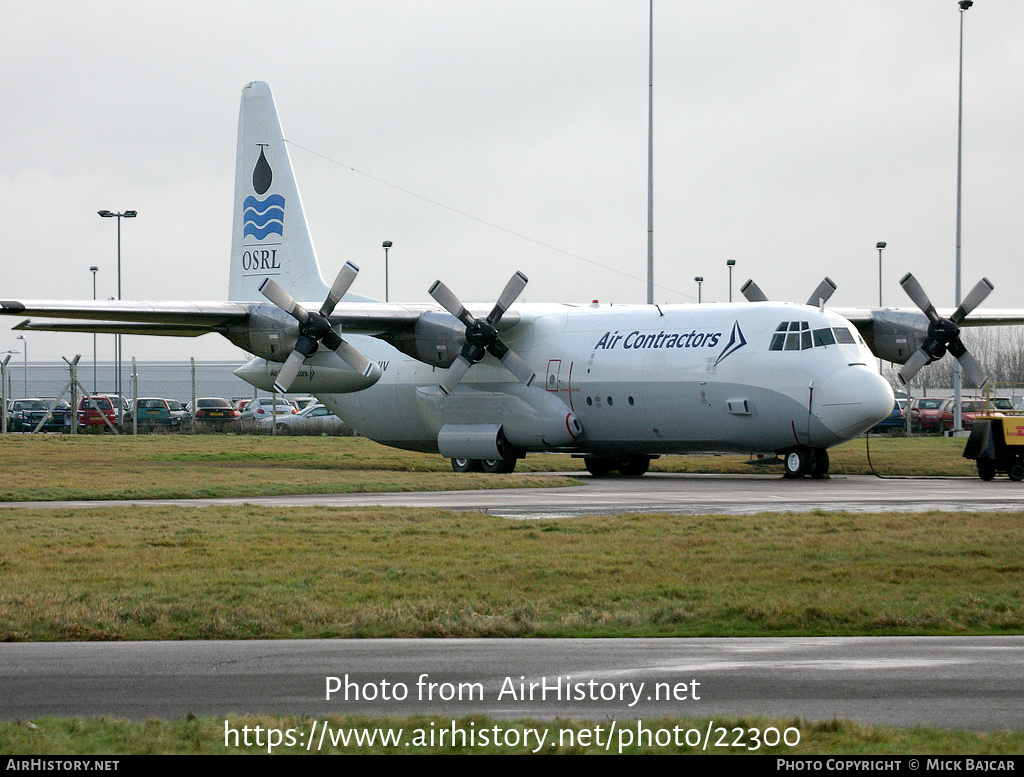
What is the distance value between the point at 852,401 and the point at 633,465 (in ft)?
25.1

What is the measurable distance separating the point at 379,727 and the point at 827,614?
5.29 metres

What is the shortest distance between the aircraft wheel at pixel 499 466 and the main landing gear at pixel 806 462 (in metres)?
7.25

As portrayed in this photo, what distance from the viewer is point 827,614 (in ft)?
35.7

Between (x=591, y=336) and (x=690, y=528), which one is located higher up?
(x=591, y=336)

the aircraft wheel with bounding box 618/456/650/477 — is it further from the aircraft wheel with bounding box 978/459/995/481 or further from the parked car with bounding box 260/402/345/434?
the parked car with bounding box 260/402/345/434

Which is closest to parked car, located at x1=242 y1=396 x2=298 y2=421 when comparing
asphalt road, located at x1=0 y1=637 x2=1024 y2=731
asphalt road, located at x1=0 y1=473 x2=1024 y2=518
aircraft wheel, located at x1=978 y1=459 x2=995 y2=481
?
asphalt road, located at x1=0 y1=473 x2=1024 y2=518

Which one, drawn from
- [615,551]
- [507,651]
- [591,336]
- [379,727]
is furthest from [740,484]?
[379,727]

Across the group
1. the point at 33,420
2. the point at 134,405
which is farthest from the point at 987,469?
the point at 33,420

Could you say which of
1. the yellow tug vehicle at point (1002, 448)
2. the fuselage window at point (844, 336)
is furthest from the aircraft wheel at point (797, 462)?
the yellow tug vehicle at point (1002, 448)

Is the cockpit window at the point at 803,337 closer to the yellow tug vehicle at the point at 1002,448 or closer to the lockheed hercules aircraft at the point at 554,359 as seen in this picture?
the lockheed hercules aircraft at the point at 554,359

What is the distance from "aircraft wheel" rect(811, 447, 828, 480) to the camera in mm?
Result: 28969

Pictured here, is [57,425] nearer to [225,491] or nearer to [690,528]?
[225,491]

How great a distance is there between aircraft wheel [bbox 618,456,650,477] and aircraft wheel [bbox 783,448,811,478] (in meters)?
4.38

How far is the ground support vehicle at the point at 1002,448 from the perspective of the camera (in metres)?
29.1
